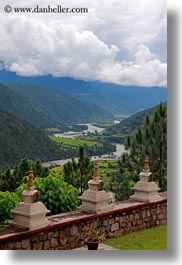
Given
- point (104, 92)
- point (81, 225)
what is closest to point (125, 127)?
point (104, 92)

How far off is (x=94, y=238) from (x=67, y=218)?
0.32 metres

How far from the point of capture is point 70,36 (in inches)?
212

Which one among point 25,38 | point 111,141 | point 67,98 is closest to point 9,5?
point 25,38

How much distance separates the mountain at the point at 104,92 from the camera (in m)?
5.60

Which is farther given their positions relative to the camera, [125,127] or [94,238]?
[125,127]

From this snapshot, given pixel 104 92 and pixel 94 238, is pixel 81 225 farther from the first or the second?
pixel 104 92

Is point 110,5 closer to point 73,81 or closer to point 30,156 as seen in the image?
point 73,81

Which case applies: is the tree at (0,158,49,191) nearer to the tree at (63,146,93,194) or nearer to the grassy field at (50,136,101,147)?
the tree at (63,146,93,194)

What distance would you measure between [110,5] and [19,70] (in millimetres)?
1196

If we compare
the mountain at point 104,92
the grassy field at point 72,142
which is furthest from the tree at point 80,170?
the mountain at point 104,92

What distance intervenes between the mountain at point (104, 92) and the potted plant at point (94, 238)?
141 cm

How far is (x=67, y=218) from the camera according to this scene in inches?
199

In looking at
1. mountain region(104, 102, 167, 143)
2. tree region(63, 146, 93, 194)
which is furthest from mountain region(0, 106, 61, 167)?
mountain region(104, 102, 167, 143)

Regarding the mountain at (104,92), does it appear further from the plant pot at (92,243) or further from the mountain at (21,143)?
the plant pot at (92,243)
